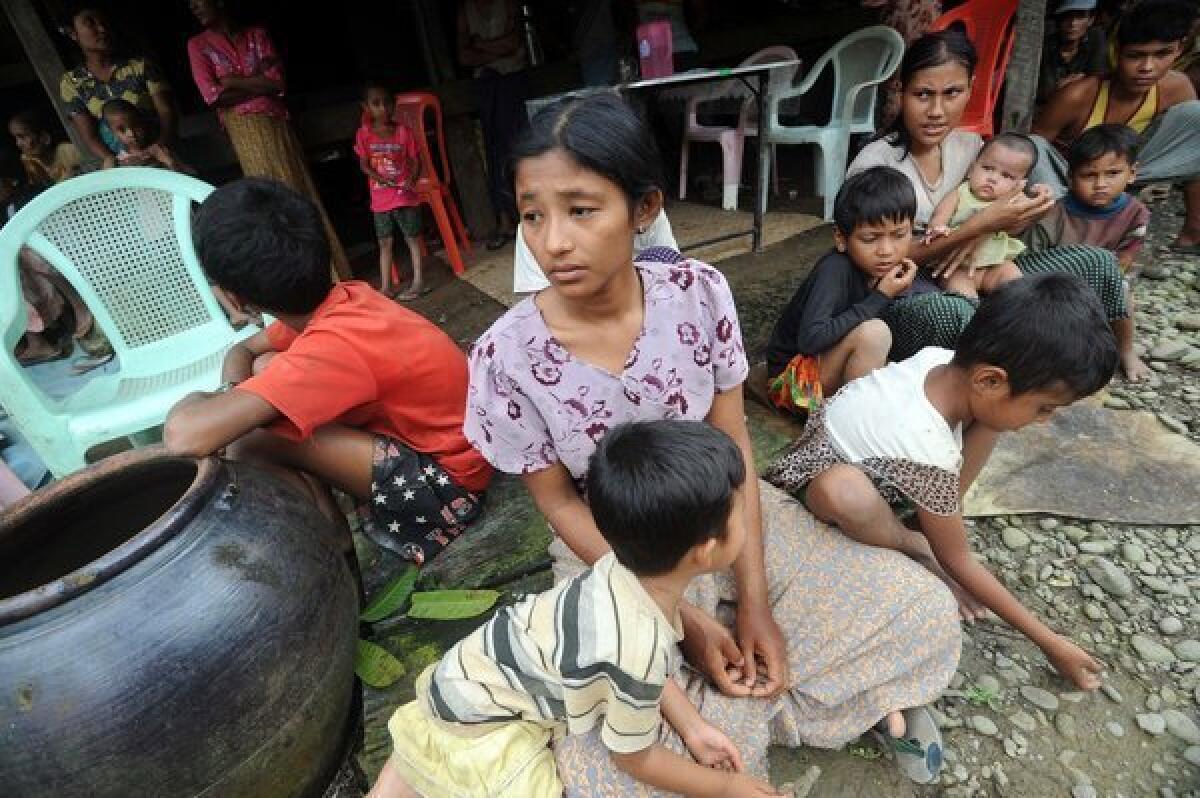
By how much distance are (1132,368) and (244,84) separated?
5088 mm

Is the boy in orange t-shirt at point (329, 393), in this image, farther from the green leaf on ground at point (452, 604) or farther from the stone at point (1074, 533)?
the stone at point (1074, 533)

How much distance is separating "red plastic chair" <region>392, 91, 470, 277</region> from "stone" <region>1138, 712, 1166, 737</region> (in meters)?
4.54

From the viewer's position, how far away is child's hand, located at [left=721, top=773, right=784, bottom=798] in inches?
48.3

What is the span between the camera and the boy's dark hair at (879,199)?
2162 mm

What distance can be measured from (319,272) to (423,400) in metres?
0.47

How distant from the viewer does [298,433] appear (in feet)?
5.89

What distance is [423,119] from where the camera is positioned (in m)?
4.73

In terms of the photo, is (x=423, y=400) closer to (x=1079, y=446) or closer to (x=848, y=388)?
(x=848, y=388)

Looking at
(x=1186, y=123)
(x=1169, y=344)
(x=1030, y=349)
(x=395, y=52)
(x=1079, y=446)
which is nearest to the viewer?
(x=1030, y=349)

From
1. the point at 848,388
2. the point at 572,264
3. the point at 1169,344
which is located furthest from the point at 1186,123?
the point at 572,264

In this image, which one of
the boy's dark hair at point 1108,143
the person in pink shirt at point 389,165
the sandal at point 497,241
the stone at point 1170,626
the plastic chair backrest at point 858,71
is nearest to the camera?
the stone at point 1170,626

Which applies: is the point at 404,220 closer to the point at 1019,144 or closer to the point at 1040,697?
the point at 1019,144

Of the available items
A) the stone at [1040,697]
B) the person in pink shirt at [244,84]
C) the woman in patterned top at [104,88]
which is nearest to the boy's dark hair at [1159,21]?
the stone at [1040,697]

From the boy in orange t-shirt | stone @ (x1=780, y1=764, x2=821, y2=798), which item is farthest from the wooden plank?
stone @ (x1=780, y1=764, x2=821, y2=798)
